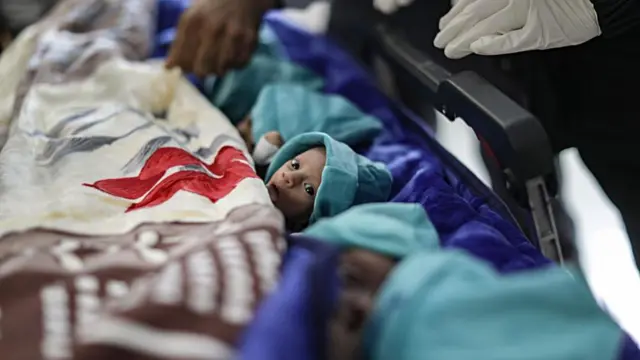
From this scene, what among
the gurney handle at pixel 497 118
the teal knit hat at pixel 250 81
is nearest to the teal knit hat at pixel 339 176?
the gurney handle at pixel 497 118

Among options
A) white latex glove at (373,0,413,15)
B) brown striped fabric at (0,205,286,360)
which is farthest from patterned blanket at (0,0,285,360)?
white latex glove at (373,0,413,15)

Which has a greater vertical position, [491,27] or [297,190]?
[491,27]

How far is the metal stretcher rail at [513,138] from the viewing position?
75 cm

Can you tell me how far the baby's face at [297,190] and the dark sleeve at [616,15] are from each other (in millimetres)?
327

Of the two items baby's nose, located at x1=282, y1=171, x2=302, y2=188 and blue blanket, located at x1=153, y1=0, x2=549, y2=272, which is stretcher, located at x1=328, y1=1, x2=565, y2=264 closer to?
blue blanket, located at x1=153, y1=0, x2=549, y2=272

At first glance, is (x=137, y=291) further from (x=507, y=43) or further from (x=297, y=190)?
(x=507, y=43)

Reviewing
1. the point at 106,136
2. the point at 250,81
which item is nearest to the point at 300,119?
A: the point at 250,81

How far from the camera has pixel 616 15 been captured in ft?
2.58

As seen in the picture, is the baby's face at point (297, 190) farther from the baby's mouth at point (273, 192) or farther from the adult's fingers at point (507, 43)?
the adult's fingers at point (507, 43)

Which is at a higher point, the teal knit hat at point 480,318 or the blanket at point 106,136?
the teal knit hat at point 480,318

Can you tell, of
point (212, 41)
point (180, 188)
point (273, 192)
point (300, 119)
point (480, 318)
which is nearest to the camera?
point (480, 318)

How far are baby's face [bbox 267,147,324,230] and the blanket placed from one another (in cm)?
5

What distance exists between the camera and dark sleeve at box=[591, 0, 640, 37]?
0.78 metres

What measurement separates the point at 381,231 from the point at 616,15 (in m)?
0.37
